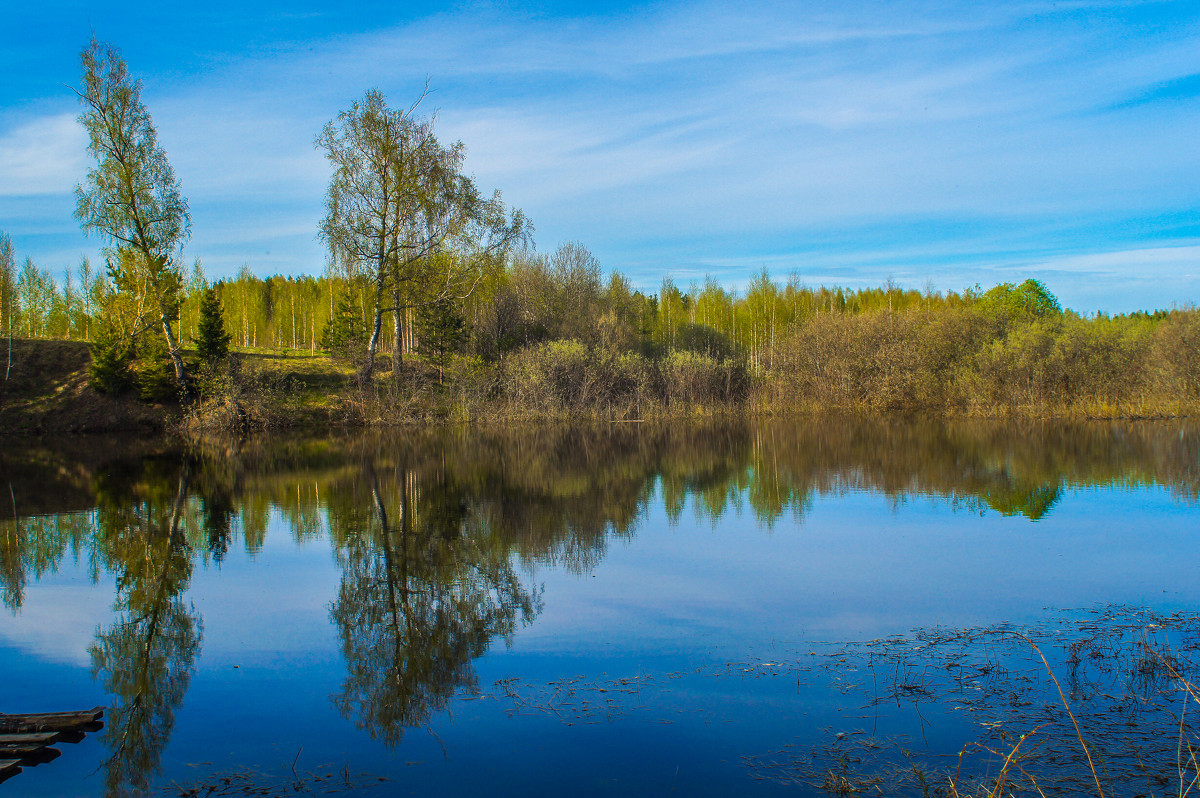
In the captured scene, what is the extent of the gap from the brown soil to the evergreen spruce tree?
2.45 metres

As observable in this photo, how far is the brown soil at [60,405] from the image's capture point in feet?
95.1

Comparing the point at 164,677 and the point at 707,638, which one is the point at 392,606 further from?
the point at 707,638

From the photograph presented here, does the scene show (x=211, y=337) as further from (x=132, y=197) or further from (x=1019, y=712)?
(x=1019, y=712)

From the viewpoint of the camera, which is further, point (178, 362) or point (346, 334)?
point (346, 334)

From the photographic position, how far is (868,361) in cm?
3375

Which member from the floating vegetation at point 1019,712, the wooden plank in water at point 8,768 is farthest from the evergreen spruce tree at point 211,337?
the floating vegetation at point 1019,712

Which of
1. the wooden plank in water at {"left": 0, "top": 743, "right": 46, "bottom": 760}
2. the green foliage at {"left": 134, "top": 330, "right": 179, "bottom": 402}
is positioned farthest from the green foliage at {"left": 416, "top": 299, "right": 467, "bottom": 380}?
the wooden plank in water at {"left": 0, "top": 743, "right": 46, "bottom": 760}

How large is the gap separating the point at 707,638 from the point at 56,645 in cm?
545

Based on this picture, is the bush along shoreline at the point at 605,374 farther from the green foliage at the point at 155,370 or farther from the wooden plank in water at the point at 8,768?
the wooden plank in water at the point at 8,768

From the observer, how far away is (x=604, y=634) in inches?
257

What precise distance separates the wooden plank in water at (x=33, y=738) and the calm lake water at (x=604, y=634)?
20 cm

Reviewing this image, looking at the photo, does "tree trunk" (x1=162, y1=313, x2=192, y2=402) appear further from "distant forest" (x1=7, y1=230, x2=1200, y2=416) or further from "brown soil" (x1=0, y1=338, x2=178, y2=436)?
"distant forest" (x1=7, y1=230, x2=1200, y2=416)

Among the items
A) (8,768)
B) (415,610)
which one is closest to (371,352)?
(415,610)

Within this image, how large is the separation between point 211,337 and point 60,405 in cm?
618
